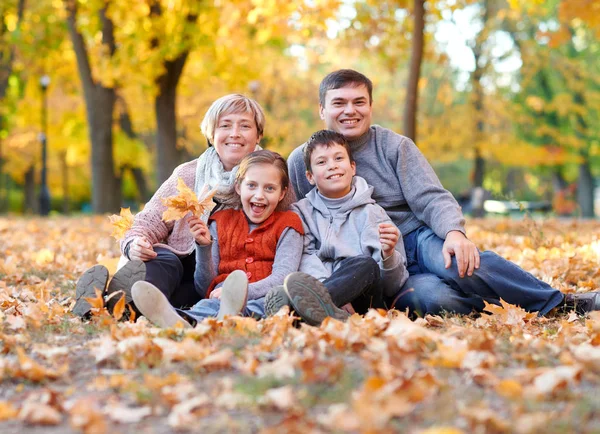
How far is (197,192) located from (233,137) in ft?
1.38

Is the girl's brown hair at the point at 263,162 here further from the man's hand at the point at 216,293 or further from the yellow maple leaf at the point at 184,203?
the man's hand at the point at 216,293

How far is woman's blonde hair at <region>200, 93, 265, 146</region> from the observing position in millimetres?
4516

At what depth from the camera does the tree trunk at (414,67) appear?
1006 cm

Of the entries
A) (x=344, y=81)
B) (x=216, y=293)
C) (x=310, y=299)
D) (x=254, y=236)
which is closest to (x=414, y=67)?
(x=344, y=81)

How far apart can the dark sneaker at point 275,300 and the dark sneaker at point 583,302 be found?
1.80 m

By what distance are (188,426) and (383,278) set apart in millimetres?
2204

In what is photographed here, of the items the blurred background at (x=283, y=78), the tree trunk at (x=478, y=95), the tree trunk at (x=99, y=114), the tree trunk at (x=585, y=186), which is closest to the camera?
the blurred background at (x=283, y=78)

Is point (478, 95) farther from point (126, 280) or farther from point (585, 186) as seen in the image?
point (126, 280)

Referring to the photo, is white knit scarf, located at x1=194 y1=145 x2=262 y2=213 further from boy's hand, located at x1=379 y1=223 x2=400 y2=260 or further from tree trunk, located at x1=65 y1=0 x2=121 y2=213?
tree trunk, located at x1=65 y1=0 x2=121 y2=213

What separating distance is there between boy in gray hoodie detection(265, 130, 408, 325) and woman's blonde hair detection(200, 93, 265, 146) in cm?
44

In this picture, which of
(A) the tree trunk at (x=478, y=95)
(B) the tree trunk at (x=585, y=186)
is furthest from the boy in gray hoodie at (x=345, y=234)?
(B) the tree trunk at (x=585, y=186)

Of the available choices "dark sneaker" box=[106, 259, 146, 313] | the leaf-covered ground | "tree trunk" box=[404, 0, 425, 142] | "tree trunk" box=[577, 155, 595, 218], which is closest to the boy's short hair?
the leaf-covered ground

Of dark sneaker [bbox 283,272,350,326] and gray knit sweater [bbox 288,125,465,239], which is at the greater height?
gray knit sweater [bbox 288,125,465,239]

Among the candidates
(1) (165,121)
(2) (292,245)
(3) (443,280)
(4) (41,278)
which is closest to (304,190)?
(2) (292,245)
